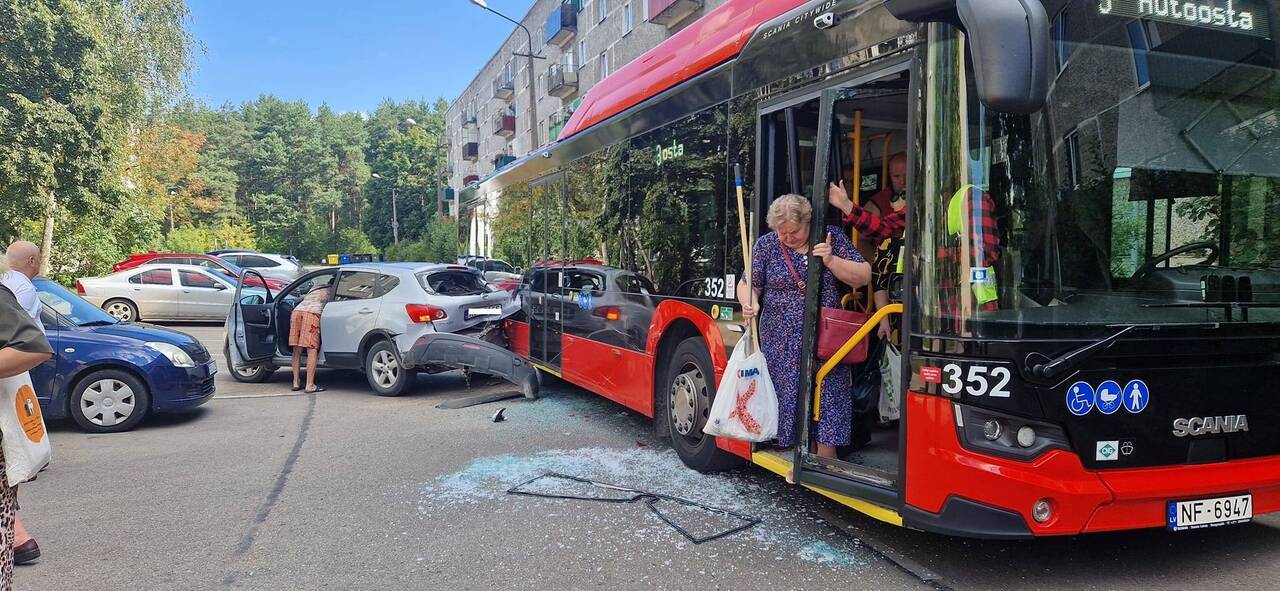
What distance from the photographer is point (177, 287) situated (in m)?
17.1

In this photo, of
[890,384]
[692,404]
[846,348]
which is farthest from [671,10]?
[846,348]

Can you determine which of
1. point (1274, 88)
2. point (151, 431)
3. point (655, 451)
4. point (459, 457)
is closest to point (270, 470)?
point (459, 457)

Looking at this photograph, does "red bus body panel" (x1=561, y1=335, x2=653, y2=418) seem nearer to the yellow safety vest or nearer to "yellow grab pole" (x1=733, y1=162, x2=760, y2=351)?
"yellow grab pole" (x1=733, y1=162, x2=760, y2=351)

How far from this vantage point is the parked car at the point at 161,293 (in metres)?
16.7

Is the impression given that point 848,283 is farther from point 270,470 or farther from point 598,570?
point 270,470

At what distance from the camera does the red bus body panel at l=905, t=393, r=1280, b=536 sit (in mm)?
3174

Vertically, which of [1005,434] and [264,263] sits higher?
[264,263]

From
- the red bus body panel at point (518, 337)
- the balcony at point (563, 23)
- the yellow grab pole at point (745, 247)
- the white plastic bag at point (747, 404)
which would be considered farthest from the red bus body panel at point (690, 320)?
the balcony at point (563, 23)

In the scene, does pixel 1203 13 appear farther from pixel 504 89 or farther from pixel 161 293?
pixel 504 89

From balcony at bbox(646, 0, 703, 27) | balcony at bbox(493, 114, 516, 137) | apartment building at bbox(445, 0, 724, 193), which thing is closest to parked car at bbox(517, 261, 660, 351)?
apartment building at bbox(445, 0, 724, 193)

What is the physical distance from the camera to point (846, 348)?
4035 millimetres

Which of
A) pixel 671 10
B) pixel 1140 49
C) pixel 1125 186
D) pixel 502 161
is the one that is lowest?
pixel 1125 186

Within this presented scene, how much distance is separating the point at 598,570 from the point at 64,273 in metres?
→ 24.4

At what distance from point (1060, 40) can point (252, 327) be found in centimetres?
904
